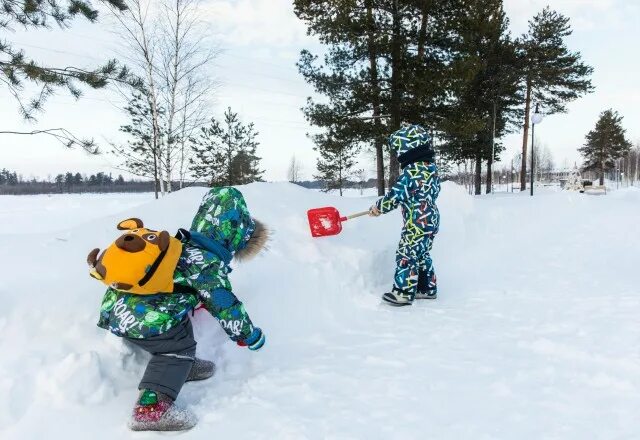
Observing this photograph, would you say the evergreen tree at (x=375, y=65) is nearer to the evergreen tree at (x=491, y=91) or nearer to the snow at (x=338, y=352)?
the evergreen tree at (x=491, y=91)

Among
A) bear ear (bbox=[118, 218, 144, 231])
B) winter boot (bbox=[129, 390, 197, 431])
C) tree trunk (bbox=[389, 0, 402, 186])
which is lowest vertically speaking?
winter boot (bbox=[129, 390, 197, 431])

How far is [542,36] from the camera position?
23578mm

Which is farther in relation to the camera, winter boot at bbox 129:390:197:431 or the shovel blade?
the shovel blade

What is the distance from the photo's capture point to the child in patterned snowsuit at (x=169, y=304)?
2086mm

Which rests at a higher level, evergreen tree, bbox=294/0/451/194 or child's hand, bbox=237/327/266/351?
evergreen tree, bbox=294/0/451/194

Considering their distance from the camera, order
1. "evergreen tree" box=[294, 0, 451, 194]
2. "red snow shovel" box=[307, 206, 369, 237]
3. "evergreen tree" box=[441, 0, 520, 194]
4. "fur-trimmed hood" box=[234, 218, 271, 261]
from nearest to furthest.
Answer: "fur-trimmed hood" box=[234, 218, 271, 261]
"red snow shovel" box=[307, 206, 369, 237]
"evergreen tree" box=[294, 0, 451, 194]
"evergreen tree" box=[441, 0, 520, 194]

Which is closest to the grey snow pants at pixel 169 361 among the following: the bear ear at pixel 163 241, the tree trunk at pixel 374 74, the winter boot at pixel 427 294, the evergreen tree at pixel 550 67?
the bear ear at pixel 163 241

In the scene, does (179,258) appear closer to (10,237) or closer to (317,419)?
(317,419)

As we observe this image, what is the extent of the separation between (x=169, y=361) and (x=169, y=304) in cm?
29

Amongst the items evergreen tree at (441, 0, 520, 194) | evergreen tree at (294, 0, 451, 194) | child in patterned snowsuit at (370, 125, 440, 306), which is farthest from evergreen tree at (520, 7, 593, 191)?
child in patterned snowsuit at (370, 125, 440, 306)

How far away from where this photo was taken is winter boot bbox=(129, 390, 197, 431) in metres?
2.07

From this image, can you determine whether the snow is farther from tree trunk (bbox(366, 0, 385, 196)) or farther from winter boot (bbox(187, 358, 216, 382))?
tree trunk (bbox(366, 0, 385, 196))

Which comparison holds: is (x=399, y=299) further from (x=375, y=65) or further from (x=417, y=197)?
(x=375, y=65)

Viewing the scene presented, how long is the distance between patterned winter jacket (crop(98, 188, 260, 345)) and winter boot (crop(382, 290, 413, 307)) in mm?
1934
